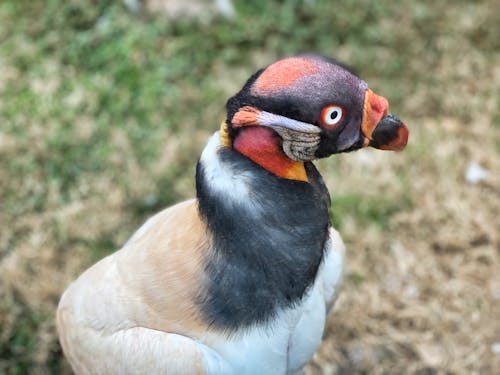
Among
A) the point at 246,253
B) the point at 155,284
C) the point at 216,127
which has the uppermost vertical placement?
the point at 246,253

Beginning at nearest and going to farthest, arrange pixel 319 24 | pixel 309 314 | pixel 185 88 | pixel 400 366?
pixel 309 314 → pixel 400 366 → pixel 185 88 → pixel 319 24

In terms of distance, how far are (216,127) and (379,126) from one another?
7.38 feet

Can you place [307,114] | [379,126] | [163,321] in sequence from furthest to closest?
[163,321]
[379,126]
[307,114]

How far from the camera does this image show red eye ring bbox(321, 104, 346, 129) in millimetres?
1466

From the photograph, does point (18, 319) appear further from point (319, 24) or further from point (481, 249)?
point (319, 24)

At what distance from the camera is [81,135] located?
365cm

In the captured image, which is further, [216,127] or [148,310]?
[216,127]

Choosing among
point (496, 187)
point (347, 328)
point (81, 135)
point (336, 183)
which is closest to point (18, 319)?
point (81, 135)

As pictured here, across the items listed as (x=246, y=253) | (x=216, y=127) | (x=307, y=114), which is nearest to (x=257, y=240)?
(x=246, y=253)

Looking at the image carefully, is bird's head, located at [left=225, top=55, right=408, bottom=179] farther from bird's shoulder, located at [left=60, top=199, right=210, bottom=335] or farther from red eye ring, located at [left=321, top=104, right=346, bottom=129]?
bird's shoulder, located at [left=60, top=199, right=210, bottom=335]

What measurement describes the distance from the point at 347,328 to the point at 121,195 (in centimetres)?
136

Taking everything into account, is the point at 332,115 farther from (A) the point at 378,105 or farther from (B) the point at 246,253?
(B) the point at 246,253

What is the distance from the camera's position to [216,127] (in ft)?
12.3

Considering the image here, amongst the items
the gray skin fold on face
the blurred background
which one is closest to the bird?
the gray skin fold on face
